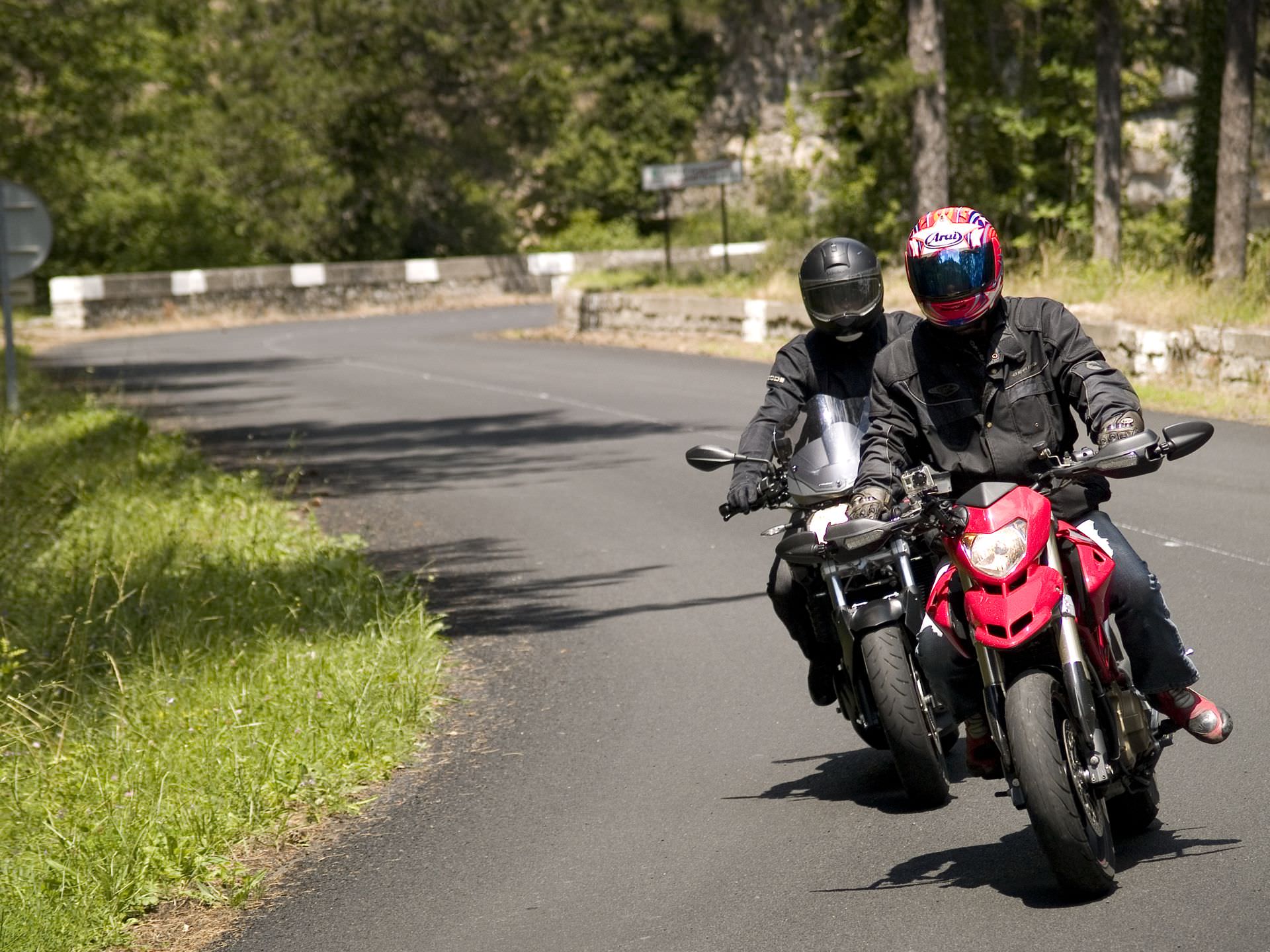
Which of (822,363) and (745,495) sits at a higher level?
(822,363)

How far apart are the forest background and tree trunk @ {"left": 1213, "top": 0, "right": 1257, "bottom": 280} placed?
4.50 ft

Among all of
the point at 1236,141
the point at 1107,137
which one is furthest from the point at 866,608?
the point at 1107,137

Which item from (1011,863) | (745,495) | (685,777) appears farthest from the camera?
(685,777)

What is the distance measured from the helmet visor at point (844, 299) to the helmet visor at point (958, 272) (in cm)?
124

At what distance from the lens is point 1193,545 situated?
10.1 m

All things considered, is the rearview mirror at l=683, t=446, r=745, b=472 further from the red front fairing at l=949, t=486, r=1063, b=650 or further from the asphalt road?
the red front fairing at l=949, t=486, r=1063, b=650

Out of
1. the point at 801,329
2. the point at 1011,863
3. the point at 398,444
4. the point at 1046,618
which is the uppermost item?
the point at 1046,618

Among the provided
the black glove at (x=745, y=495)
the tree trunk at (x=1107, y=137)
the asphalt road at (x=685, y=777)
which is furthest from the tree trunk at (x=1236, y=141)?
the black glove at (x=745, y=495)

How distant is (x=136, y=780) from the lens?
643cm

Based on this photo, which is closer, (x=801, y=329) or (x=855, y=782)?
(x=855, y=782)

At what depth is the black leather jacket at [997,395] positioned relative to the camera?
4.91 meters

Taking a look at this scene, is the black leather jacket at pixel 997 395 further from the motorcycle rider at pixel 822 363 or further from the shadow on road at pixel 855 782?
the shadow on road at pixel 855 782

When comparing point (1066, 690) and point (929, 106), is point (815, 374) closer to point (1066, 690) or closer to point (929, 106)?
point (1066, 690)

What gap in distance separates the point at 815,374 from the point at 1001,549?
6.25ft
